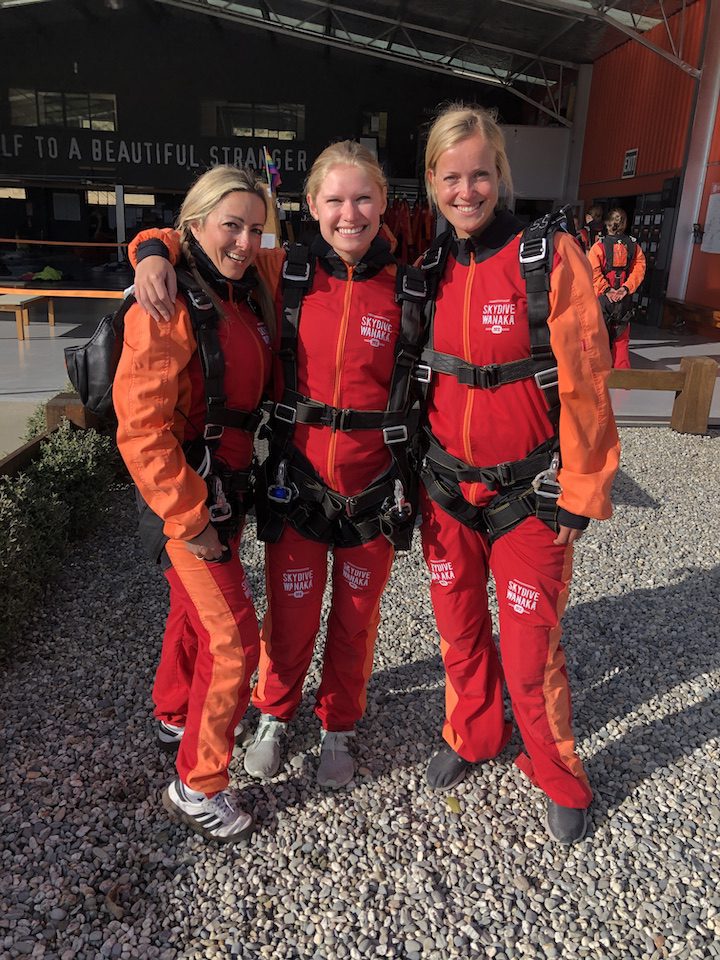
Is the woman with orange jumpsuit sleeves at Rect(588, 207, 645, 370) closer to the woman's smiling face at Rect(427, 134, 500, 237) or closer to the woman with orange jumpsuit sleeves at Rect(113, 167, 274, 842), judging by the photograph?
the woman's smiling face at Rect(427, 134, 500, 237)

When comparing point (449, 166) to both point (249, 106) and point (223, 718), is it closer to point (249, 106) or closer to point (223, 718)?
point (223, 718)

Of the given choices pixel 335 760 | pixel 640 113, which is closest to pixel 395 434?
pixel 335 760

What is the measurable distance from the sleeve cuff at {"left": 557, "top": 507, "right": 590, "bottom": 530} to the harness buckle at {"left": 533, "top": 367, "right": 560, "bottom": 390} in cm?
36

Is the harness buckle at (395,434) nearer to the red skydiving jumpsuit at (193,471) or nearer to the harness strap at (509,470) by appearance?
the harness strap at (509,470)

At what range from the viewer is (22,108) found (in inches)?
810

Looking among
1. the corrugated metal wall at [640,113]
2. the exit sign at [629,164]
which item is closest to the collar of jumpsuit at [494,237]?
the corrugated metal wall at [640,113]

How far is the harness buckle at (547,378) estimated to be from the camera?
2.09 meters

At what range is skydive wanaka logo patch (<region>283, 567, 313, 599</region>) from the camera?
2398 mm

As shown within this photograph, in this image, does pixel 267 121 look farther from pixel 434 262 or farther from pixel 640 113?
pixel 434 262

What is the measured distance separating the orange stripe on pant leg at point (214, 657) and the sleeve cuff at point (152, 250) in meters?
0.81

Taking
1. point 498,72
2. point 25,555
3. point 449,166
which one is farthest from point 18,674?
point 498,72

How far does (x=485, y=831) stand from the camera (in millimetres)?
2404

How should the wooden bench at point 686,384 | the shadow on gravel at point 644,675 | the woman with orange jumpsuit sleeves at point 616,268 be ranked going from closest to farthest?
the shadow on gravel at point 644,675 < the wooden bench at point 686,384 < the woman with orange jumpsuit sleeves at point 616,268

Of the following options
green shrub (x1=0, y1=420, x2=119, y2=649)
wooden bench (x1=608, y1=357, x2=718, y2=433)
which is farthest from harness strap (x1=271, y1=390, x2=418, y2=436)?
wooden bench (x1=608, y1=357, x2=718, y2=433)
